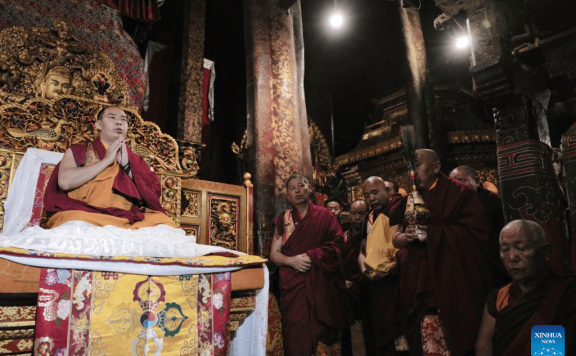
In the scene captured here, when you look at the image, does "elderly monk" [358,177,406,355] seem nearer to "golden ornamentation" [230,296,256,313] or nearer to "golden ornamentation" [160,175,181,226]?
"golden ornamentation" [230,296,256,313]

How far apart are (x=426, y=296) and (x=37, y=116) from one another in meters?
3.28

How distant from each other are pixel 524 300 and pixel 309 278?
1693mm

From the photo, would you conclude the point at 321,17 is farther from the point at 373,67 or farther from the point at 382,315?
the point at 382,315

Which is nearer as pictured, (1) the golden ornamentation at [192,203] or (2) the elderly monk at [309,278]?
(2) the elderly monk at [309,278]

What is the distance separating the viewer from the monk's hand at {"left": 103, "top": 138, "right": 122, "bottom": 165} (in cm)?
279

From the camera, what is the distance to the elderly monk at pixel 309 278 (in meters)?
3.34

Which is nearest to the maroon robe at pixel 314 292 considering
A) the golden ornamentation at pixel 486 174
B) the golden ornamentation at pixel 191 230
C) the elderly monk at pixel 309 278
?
the elderly monk at pixel 309 278

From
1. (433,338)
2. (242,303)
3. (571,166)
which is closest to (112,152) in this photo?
(242,303)

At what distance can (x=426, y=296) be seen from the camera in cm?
268

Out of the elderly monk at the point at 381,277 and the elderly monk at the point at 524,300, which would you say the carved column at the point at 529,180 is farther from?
the elderly monk at the point at 381,277

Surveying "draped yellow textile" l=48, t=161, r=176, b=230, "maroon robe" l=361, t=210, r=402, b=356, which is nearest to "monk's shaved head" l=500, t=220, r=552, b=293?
"maroon robe" l=361, t=210, r=402, b=356

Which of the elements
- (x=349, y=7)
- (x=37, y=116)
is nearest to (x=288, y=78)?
(x=37, y=116)

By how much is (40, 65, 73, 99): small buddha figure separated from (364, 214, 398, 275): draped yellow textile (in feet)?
10.7

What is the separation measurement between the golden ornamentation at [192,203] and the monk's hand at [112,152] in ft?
3.03
